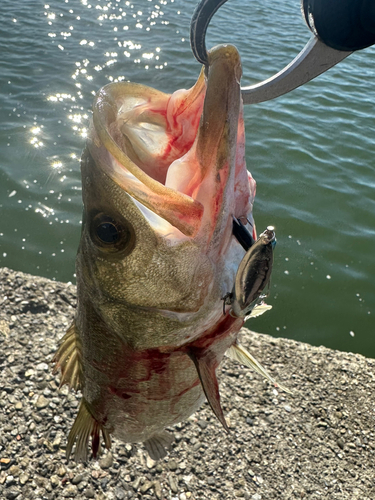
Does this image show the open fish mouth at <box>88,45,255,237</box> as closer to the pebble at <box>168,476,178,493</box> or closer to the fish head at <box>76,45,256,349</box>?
the fish head at <box>76,45,256,349</box>

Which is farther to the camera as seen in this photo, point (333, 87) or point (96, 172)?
point (333, 87)

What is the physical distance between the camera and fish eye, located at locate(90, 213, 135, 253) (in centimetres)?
138

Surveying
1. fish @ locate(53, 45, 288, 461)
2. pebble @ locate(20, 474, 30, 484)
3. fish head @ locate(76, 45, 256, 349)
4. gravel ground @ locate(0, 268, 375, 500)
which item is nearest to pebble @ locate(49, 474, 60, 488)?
gravel ground @ locate(0, 268, 375, 500)

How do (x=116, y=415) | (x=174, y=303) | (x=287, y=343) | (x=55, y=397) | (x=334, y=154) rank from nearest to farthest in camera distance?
(x=174, y=303), (x=116, y=415), (x=55, y=397), (x=287, y=343), (x=334, y=154)

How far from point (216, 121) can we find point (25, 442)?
286cm

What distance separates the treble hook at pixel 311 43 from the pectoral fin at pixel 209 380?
92 cm

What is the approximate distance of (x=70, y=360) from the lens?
1972 millimetres

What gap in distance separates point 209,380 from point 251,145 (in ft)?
23.6

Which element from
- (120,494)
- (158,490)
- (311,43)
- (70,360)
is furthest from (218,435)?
(311,43)

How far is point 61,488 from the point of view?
2.95m

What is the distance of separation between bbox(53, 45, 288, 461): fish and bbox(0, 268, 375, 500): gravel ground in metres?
1.71

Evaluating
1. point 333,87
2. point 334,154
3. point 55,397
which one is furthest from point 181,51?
point 55,397

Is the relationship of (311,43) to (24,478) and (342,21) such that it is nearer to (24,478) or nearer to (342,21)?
(342,21)

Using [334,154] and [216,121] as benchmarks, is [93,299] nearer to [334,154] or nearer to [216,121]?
[216,121]
